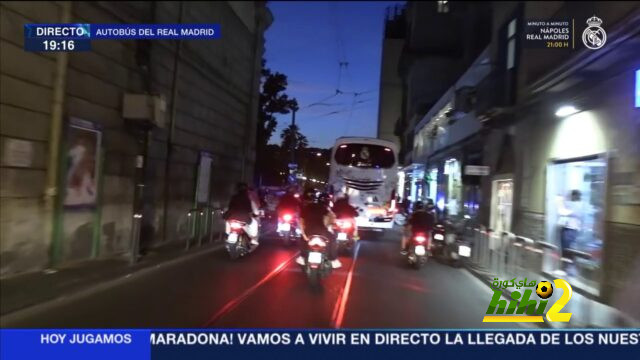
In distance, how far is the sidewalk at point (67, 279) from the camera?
25.6 ft

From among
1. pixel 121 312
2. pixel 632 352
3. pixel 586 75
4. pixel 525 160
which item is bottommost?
pixel 121 312

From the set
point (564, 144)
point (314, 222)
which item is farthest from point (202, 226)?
point (564, 144)

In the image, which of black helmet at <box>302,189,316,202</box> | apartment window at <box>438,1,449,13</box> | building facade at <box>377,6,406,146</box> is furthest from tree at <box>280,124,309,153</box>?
building facade at <box>377,6,406,146</box>

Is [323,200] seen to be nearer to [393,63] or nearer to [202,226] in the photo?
[202,226]

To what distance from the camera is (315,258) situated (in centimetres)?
983

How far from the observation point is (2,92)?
8.89 metres

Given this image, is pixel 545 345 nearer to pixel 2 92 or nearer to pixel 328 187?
pixel 2 92

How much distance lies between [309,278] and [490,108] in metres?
9.09

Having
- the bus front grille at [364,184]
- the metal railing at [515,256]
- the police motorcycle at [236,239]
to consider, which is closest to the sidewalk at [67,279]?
the police motorcycle at [236,239]

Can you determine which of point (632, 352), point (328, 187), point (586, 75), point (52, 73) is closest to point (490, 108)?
point (328, 187)

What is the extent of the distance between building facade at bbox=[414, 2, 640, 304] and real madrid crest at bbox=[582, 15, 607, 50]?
45mm

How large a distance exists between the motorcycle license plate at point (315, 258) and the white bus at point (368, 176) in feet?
32.9

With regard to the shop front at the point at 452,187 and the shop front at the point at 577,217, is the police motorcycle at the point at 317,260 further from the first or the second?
the shop front at the point at 452,187

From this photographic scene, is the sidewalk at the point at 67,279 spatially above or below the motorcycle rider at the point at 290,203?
below
